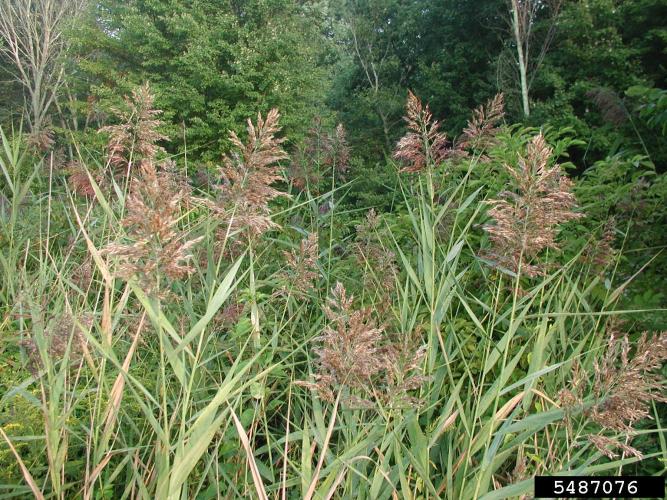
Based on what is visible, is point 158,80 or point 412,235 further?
point 158,80

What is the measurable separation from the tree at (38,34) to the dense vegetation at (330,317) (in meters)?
17.8

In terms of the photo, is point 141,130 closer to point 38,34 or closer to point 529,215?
point 529,215

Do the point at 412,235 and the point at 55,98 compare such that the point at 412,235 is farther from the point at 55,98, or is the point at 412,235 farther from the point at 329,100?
the point at 329,100

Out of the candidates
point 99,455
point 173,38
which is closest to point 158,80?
point 173,38

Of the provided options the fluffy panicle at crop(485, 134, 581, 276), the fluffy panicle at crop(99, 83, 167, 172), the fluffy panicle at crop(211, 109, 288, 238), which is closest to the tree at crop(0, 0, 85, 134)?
the fluffy panicle at crop(99, 83, 167, 172)

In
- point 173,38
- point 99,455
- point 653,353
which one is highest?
point 173,38

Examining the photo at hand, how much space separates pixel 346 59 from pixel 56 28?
40.6 feet

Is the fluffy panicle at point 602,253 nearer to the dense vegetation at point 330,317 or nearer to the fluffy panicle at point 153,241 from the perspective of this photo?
the dense vegetation at point 330,317

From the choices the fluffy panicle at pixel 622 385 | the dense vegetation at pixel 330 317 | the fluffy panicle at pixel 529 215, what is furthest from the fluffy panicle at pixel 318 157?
the fluffy panicle at pixel 622 385

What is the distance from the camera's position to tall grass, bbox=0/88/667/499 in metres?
1.41

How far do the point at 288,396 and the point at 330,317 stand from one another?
22.9 inches

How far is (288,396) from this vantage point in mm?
1955

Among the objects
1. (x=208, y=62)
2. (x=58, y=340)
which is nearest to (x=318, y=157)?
(x=58, y=340)

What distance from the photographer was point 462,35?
1998cm
